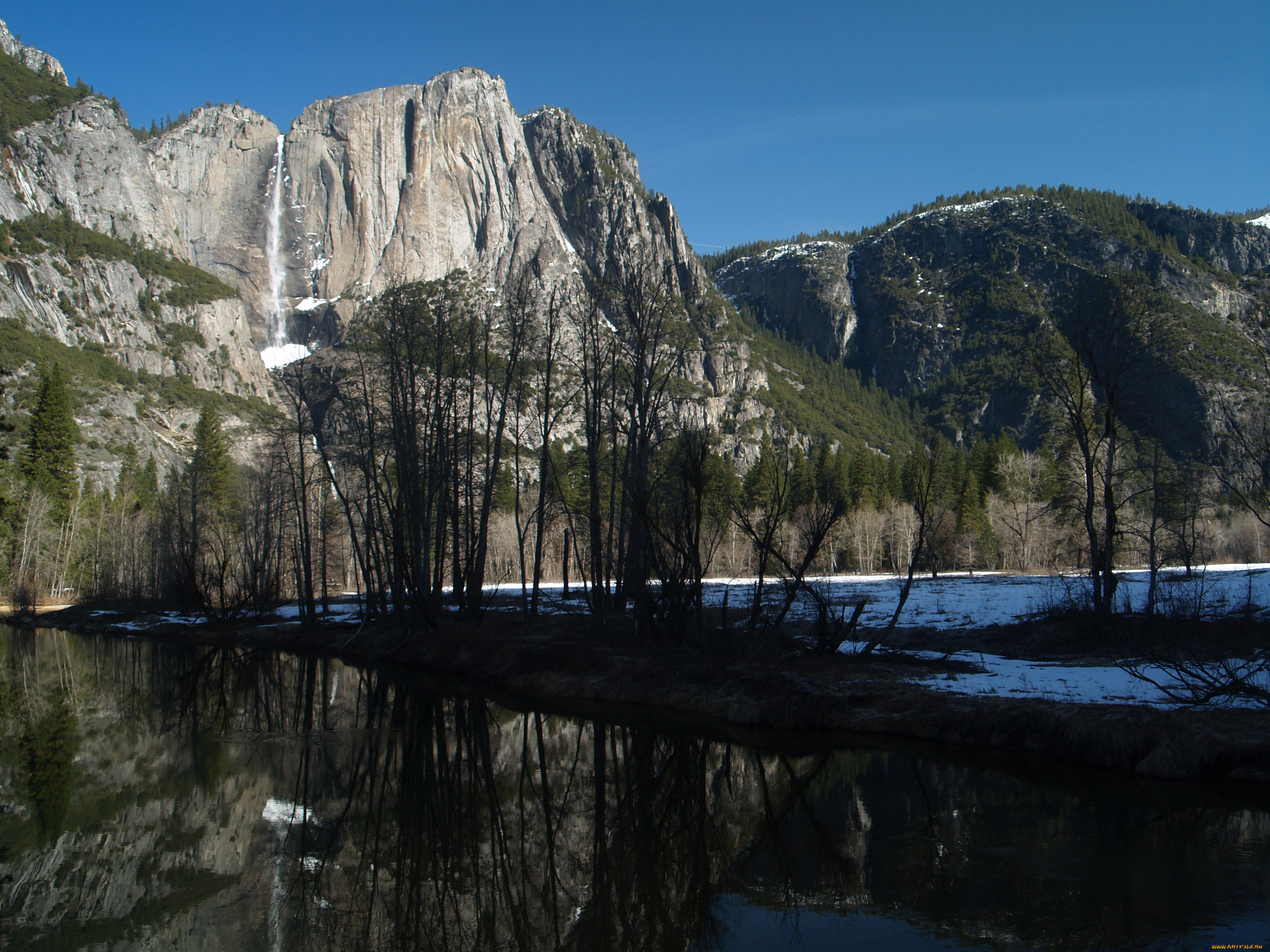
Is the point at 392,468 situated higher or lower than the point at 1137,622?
higher

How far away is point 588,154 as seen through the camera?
178m

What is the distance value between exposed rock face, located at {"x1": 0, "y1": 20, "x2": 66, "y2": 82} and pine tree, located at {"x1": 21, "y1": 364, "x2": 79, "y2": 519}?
175989 millimetres

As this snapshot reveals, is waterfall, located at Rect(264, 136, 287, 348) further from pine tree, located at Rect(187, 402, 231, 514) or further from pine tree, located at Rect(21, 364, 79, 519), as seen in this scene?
pine tree, located at Rect(21, 364, 79, 519)

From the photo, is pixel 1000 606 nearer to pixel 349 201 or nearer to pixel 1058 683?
pixel 1058 683

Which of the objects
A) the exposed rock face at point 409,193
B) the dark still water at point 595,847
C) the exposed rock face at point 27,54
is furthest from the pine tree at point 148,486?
the exposed rock face at point 27,54

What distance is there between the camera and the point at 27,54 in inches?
7589

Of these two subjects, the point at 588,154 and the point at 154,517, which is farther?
the point at 588,154

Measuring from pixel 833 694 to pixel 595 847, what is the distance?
800 cm

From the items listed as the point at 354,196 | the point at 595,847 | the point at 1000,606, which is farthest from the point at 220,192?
the point at 595,847

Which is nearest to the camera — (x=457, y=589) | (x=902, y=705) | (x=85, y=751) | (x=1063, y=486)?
(x=85, y=751)

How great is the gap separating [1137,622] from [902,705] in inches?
389

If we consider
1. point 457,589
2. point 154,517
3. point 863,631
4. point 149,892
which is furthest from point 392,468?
point 154,517

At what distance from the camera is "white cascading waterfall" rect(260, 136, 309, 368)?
15838cm

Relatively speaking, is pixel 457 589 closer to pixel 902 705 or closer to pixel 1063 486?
pixel 902 705
